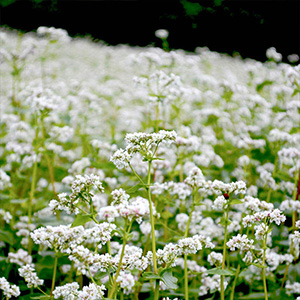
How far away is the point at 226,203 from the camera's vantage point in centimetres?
212

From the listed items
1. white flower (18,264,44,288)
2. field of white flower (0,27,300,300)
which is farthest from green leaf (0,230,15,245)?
white flower (18,264,44,288)

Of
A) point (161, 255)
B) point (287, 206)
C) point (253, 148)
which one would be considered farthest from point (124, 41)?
point (161, 255)

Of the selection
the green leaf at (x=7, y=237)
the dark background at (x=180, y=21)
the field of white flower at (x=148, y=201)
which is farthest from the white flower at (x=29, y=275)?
the dark background at (x=180, y=21)

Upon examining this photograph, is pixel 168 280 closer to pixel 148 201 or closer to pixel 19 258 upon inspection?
A: pixel 148 201

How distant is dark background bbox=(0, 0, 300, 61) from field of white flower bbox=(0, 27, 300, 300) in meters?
1.64

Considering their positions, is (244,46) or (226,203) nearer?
(226,203)

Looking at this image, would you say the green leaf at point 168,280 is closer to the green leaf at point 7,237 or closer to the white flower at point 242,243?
the white flower at point 242,243

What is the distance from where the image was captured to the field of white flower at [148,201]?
1.87 metres

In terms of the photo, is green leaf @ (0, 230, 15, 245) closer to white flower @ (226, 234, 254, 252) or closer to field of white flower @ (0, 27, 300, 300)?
field of white flower @ (0, 27, 300, 300)

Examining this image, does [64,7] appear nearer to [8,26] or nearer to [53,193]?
[8,26]

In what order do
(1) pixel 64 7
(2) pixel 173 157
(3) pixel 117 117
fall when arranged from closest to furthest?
1. (2) pixel 173 157
2. (3) pixel 117 117
3. (1) pixel 64 7

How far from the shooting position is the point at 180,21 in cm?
907

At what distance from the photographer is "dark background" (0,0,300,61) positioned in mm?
7227

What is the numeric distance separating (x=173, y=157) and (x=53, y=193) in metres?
1.24
